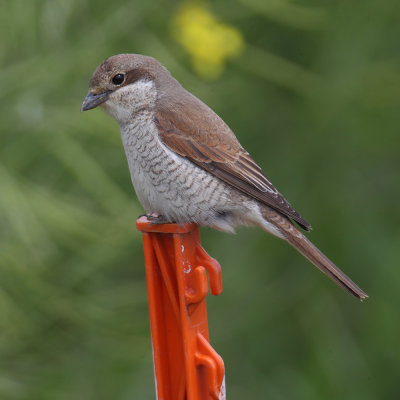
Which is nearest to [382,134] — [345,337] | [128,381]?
[345,337]

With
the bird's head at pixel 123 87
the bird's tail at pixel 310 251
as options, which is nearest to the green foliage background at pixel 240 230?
the bird's head at pixel 123 87

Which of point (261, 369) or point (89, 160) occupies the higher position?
point (89, 160)

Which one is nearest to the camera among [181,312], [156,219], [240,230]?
[181,312]

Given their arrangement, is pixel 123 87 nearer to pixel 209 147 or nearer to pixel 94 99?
pixel 94 99

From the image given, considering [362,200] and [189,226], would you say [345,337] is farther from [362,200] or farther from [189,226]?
[189,226]

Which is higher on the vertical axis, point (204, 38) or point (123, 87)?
point (204, 38)

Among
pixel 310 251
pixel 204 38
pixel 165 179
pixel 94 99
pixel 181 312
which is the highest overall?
pixel 204 38

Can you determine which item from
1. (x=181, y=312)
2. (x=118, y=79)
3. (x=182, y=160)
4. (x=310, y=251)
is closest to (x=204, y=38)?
(x=118, y=79)

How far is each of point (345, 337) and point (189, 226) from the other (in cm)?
169

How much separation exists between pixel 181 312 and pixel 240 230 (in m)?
1.62

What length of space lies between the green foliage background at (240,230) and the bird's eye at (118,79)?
524 mm

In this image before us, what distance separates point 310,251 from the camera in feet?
7.77

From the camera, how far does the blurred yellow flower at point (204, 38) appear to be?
2984 millimetres

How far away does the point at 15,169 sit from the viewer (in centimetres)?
297
